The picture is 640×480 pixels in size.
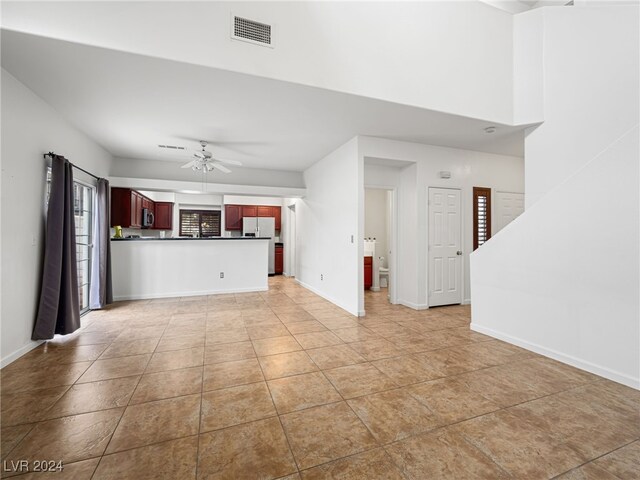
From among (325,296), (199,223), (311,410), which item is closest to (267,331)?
(311,410)

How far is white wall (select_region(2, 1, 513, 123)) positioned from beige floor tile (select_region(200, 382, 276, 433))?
2810 millimetres

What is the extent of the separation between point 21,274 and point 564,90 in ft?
21.5

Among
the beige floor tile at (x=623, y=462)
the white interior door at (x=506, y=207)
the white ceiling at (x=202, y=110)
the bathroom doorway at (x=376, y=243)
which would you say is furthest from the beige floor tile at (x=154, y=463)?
the white interior door at (x=506, y=207)

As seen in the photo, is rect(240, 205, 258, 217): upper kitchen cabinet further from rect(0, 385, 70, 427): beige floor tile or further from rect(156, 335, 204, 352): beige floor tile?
rect(0, 385, 70, 427): beige floor tile

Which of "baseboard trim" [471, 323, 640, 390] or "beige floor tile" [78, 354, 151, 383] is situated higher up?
"baseboard trim" [471, 323, 640, 390]

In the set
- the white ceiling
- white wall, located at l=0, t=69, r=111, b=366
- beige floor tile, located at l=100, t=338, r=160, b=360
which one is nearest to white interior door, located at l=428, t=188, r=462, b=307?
the white ceiling

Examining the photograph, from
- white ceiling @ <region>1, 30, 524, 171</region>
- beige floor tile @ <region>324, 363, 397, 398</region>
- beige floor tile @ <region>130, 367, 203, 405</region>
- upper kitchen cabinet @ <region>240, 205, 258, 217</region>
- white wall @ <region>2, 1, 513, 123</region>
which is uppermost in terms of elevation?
white wall @ <region>2, 1, 513, 123</region>

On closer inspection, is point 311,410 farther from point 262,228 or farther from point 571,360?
point 262,228

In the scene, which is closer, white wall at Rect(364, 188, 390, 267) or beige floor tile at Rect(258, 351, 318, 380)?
beige floor tile at Rect(258, 351, 318, 380)

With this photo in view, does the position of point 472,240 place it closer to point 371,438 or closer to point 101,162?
point 371,438

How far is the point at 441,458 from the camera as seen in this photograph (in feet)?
5.18

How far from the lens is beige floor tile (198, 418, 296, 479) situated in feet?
4.87

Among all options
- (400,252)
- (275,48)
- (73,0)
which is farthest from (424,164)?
(73,0)

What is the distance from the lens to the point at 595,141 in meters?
3.39
